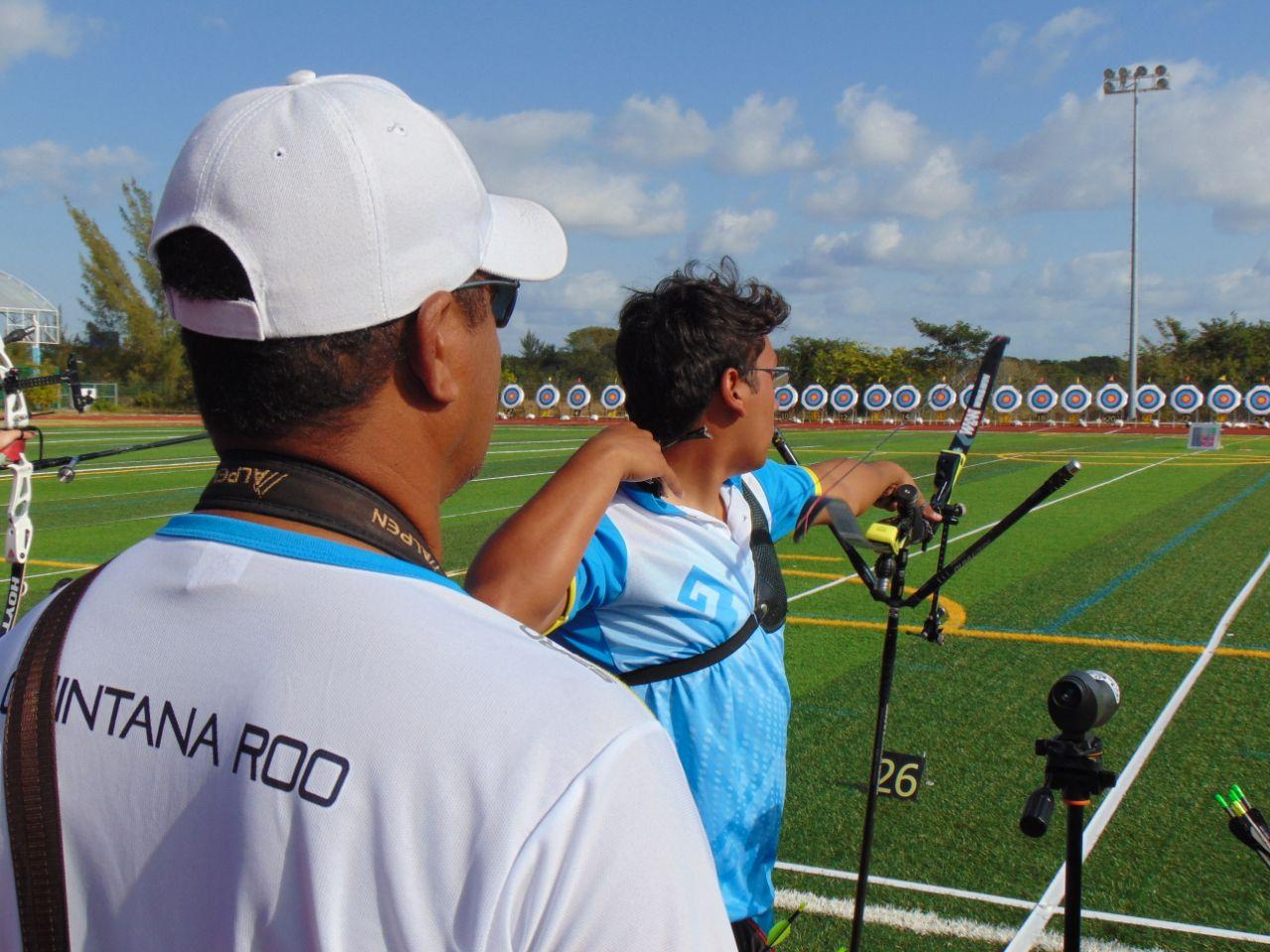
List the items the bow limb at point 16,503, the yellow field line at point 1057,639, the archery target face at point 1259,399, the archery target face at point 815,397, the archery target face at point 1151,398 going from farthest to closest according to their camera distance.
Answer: the archery target face at point 815,397
the archery target face at point 1151,398
the archery target face at point 1259,399
the yellow field line at point 1057,639
the bow limb at point 16,503

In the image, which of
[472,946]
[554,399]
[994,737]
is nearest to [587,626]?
→ [472,946]

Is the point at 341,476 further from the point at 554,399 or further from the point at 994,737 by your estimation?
the point at 554,399

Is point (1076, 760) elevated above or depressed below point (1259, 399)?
above

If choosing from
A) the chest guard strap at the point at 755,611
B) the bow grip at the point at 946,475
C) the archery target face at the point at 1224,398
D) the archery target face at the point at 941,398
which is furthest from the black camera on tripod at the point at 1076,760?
the archery target face at the point at 941,398

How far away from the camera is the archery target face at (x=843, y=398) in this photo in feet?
147

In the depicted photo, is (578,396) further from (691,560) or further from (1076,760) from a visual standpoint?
(1076,760)

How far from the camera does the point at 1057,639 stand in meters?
6.79

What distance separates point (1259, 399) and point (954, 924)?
40631 mm

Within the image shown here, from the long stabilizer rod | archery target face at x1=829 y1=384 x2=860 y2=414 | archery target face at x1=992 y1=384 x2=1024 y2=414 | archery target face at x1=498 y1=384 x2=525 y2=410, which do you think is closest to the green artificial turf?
the long stabilizer rod

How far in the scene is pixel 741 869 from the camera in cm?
201

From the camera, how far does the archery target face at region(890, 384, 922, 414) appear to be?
43.6 m

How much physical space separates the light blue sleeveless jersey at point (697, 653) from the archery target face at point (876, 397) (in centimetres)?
4277

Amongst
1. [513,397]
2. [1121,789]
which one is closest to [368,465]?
[1121,789]

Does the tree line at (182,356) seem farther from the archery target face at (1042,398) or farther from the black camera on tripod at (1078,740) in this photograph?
the black camera on tripod at (1078,740)
